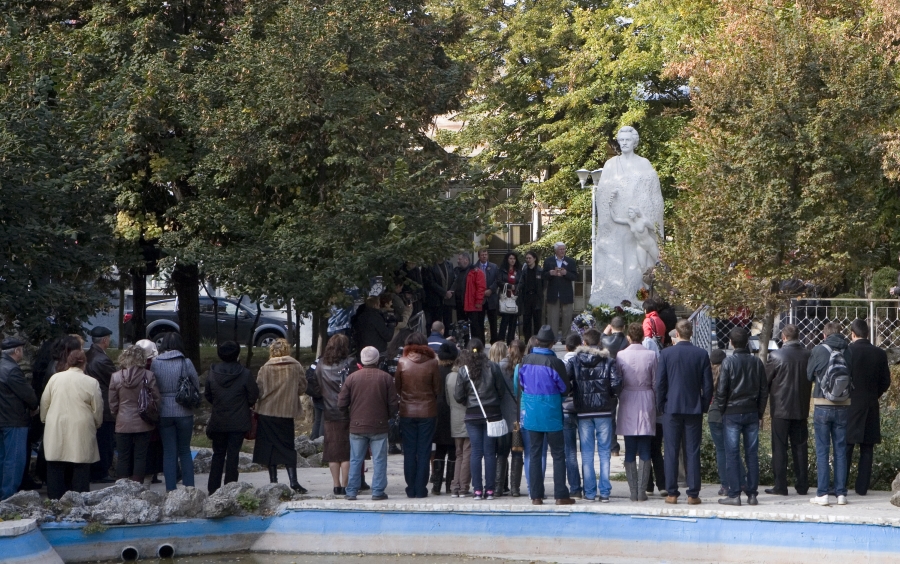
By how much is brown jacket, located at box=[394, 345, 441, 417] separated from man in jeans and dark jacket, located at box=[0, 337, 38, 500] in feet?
11.0

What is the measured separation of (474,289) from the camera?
19.5 metres

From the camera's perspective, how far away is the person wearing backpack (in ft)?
36.9

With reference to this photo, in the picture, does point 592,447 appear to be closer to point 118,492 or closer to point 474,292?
point 118,492

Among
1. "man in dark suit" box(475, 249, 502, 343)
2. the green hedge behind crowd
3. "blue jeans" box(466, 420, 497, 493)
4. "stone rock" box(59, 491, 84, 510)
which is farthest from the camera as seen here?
"man in dark suit" box(475, 249, 502, 343)

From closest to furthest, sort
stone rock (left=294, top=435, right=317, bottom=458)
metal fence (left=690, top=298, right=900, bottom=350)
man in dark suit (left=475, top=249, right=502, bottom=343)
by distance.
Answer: stone rock (left=294, top=435, right=317, bottom=458)
metal fence (left=690, top=298, right=900, bottom=350)
man in dark suit (left=475, top=249, right=502, bottom=343)

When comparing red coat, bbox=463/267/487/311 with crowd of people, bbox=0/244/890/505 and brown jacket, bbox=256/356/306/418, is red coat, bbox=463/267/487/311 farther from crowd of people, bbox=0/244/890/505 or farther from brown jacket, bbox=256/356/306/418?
brown jacket, bbox=256/356/306/418

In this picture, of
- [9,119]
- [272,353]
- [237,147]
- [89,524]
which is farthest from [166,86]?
[89,524]

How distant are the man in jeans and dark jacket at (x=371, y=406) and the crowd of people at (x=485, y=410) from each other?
13 millimetres

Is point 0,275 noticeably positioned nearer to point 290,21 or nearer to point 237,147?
point 237,147

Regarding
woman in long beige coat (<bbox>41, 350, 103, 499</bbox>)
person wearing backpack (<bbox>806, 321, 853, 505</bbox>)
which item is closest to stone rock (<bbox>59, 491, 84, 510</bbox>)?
woman in long beige coat (<bbox>41, 350, 103, 499</bbox>)

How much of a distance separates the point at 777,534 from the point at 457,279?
391 inches

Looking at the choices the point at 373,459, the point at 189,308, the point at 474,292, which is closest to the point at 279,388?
the point at 373,459

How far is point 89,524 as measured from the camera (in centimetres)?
1084

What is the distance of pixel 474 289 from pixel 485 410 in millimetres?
8139
